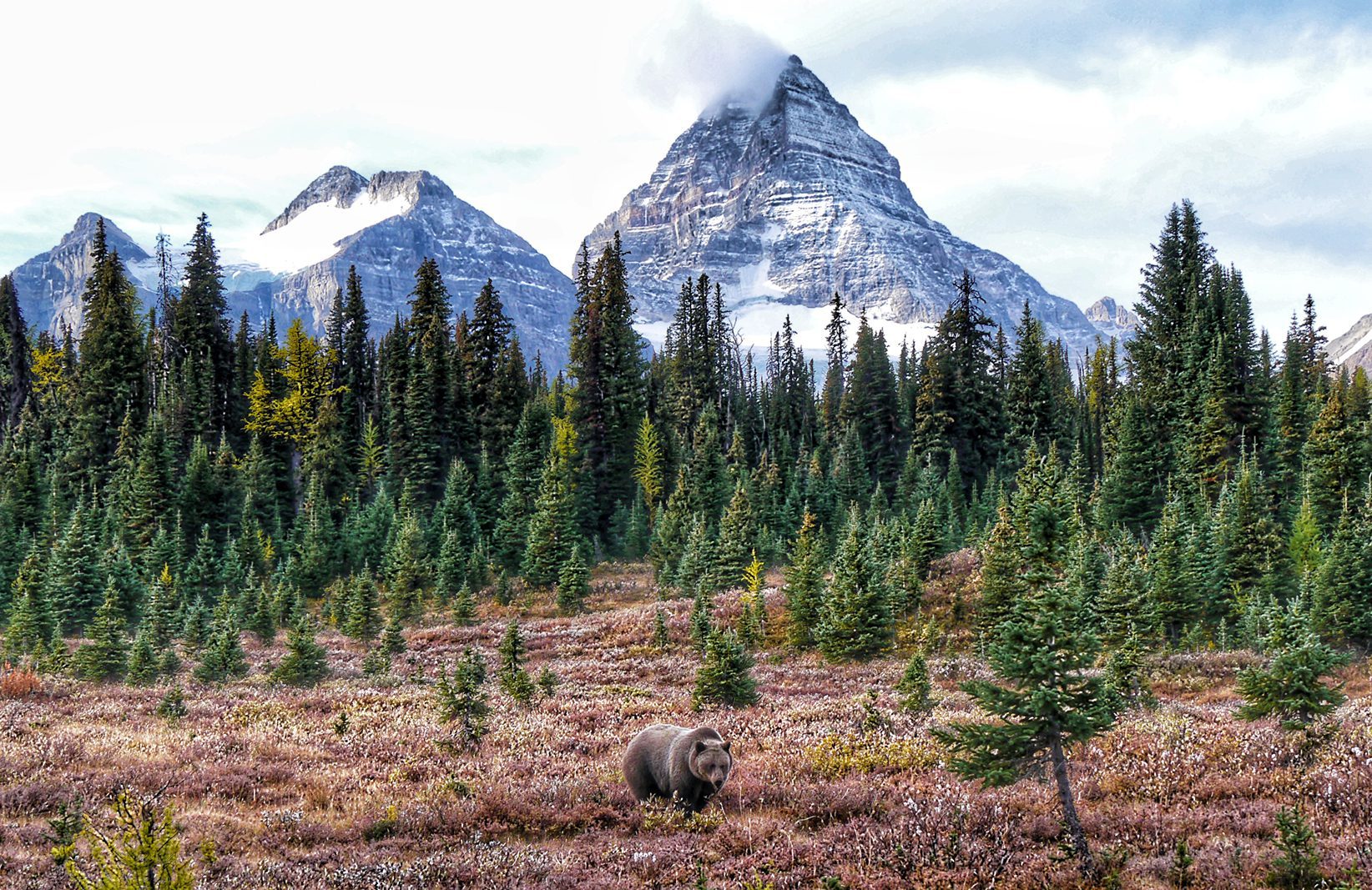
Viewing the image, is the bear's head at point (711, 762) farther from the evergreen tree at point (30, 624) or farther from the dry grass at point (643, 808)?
the evergreen tree at point (30, 624)

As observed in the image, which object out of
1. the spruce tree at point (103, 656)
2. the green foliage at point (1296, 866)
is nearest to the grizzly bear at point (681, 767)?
the green foliage at point (1296, 866)

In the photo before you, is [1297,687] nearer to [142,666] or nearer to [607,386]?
[142,666]

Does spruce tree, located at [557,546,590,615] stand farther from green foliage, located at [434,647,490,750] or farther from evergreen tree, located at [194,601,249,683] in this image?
green foliage, located at [434,647,490,750]

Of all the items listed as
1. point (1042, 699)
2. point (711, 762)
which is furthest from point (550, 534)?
point (1042, 699)

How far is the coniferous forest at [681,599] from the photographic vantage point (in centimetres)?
920

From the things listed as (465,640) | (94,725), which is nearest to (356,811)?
(94,725)

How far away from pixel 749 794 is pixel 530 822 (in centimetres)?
287

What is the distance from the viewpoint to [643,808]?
10812mm

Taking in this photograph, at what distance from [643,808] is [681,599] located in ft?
95.5

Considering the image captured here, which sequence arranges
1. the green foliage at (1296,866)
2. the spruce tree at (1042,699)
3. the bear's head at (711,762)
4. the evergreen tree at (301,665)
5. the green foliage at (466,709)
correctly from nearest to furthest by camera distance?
the green foliage at (1296,866), the spruce tree at (1042,699), the bear's head at (711,762), the green foliage at (466,709), the evergreen tree at (301,665)

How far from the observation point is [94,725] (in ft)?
55.9

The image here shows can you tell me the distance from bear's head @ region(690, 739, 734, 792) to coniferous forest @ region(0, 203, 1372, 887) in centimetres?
41

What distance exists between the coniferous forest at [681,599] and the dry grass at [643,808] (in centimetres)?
8

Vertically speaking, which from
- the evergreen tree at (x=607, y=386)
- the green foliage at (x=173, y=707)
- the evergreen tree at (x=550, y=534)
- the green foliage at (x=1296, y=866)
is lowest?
the green foliage at (x=173, y=707)
